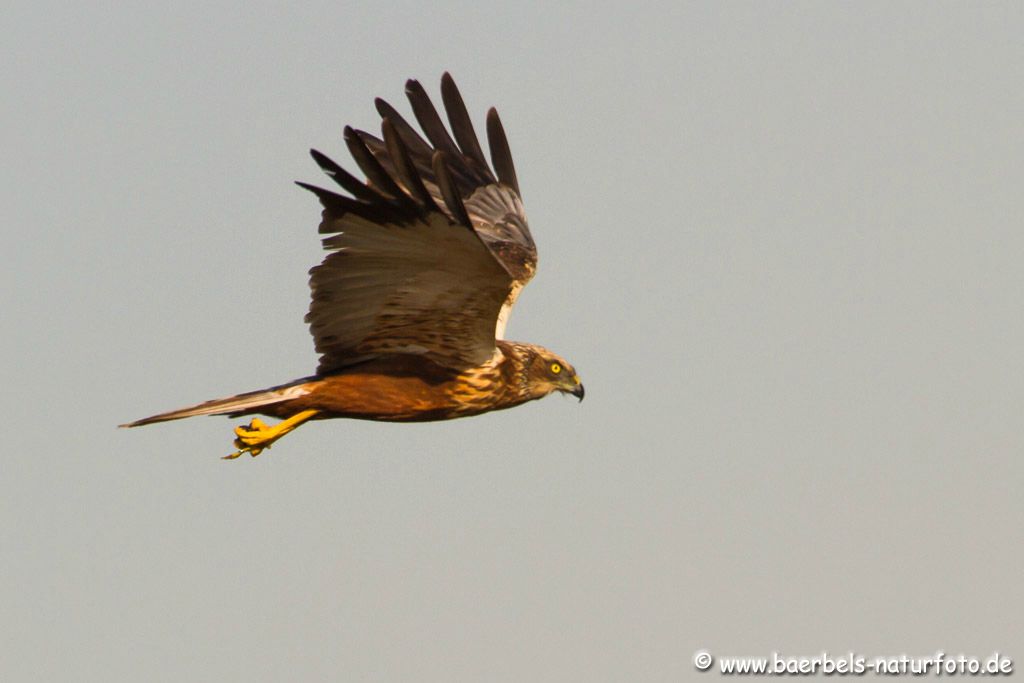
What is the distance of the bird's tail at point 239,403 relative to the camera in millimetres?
11211

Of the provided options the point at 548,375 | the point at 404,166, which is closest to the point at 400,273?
the point at 404,166

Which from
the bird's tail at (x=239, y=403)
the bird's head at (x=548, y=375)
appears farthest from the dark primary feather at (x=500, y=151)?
the bird's tail at (x=239, y=403)

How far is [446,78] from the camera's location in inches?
579

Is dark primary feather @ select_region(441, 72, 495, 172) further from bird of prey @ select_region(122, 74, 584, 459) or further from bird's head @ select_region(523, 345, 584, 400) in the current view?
bird's head @ select_region(523, 345, 584, 400)

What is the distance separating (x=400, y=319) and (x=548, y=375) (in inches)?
72.0

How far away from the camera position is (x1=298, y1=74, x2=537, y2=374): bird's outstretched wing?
10531 mm

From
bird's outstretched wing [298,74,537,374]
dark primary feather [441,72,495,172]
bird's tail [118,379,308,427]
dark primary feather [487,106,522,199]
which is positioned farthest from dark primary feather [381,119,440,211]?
dark primary feather [487,106,522,199]

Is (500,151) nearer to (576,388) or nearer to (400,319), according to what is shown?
(576,388)

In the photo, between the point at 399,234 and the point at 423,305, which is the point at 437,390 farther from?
the point at 399,234

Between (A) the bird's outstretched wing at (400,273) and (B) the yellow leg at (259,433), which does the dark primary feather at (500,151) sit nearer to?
(A) the bird's outstretched wing at (400,273)

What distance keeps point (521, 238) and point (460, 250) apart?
3.87 meters

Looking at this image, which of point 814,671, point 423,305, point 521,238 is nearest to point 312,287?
point 423,305

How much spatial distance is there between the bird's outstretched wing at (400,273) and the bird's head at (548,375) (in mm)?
419

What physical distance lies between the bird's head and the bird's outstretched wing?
419 millimetres
